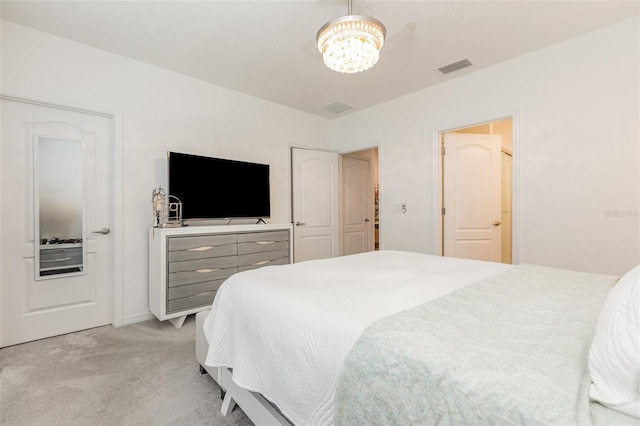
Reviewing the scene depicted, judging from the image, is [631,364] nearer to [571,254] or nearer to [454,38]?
[571,254]

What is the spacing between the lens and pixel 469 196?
3516 mm

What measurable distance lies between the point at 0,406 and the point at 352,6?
10.6 feet

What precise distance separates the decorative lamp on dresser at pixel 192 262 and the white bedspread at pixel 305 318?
1.33 meters

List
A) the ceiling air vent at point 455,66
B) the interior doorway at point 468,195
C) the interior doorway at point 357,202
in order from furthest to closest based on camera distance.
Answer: the interior doorway at point 357,202 → the interior doorway at point 468,195 → the ceiling air vent at point 455,66

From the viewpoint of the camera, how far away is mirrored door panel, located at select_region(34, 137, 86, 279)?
2.48m

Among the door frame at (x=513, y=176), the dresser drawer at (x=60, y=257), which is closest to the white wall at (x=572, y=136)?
the door frame at (x=513, y=176)

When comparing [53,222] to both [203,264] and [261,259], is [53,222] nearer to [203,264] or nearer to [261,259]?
[203,264]

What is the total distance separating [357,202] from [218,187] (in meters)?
2.58

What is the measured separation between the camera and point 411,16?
2.22m

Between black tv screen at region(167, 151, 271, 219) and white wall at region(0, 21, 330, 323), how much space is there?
258 mm

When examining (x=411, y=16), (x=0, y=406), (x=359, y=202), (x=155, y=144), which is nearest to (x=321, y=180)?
(x=359, y=202)

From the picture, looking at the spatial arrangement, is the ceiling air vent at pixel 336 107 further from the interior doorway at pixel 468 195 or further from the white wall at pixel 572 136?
the interior doorway at pixel 468 195

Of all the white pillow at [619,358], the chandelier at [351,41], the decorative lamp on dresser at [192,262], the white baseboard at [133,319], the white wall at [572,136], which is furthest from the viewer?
the white baseboard at [133,319]

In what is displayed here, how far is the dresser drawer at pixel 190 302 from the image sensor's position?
8.73 feet
